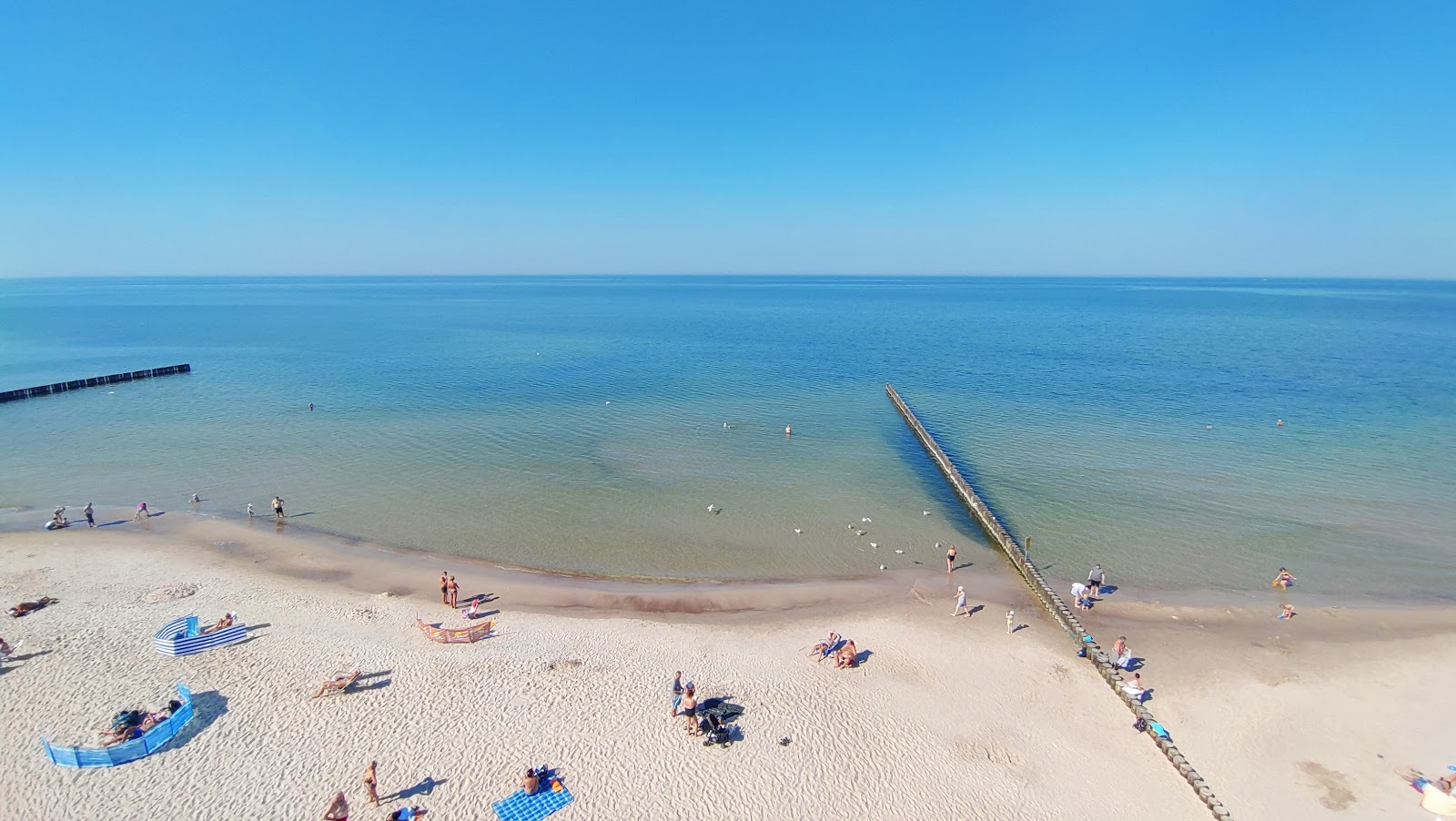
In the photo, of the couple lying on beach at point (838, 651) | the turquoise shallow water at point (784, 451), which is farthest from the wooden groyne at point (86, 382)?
the couple lying on beach at point (838, 651)

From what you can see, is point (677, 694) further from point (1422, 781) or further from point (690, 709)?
point (1422, 781)

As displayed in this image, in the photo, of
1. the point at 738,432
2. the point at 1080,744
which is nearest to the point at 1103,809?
the point at 1080,744

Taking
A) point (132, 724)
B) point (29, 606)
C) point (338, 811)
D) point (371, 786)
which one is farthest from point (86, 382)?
point (338, 811)

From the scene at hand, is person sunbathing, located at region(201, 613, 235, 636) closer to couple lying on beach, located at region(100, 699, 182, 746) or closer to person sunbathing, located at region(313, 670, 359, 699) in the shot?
couple lying on beach, located at region(100, 699, 182, 746)

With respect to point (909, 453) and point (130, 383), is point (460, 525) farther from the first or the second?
point (130, 383)

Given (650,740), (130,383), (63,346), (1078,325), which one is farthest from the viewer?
(1078,325)

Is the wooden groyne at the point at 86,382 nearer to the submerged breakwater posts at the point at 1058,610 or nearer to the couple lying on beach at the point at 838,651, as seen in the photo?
the couple lying on beach at the point at 838,651
